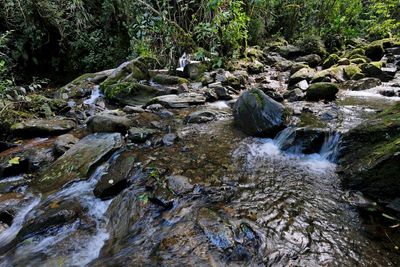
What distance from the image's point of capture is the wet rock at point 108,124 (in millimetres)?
5293

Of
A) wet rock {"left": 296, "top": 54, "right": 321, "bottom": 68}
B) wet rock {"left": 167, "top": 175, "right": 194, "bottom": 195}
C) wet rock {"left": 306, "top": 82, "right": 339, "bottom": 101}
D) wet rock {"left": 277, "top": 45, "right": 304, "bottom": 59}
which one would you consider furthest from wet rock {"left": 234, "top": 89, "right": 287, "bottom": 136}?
wet rock {"left": 277, "top": 45, "right": 304, "bottom": 59}

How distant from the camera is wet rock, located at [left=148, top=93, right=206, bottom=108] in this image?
6.87m

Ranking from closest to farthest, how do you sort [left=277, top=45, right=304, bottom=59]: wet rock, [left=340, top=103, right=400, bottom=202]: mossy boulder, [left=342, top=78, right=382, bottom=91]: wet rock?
[left=340, top=103, right=400, bottom=202]: mossy boulder < [left=342, top=78, right=382, bottom=91]: wet rock < [left=277, top=45, right=304, bottom=59]: wet rock

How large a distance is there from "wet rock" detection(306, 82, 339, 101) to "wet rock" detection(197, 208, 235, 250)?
15.4 ft

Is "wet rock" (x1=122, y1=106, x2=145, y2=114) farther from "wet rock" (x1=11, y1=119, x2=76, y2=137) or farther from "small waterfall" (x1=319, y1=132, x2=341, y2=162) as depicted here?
"small waterfall" (x1=319, y1=132, x2=341, y2=162)

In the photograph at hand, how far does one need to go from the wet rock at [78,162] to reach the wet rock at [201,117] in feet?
4.94

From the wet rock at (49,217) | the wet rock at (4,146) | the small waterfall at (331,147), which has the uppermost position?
the small waterfall at (331,147)

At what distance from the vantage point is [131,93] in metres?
7.62

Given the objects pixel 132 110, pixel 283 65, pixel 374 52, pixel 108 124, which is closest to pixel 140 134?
pixel 108 124

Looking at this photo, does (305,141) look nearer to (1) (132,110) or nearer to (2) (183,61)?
(1) (132,110)

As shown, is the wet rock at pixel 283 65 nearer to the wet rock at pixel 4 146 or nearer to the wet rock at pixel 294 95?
the wet rock at pixel 294 95

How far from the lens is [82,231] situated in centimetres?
318

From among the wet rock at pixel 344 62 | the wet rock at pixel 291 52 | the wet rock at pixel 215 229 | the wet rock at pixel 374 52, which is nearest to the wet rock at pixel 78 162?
the wet rock at pixel 215 229

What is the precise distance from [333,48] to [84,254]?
43.7ft
